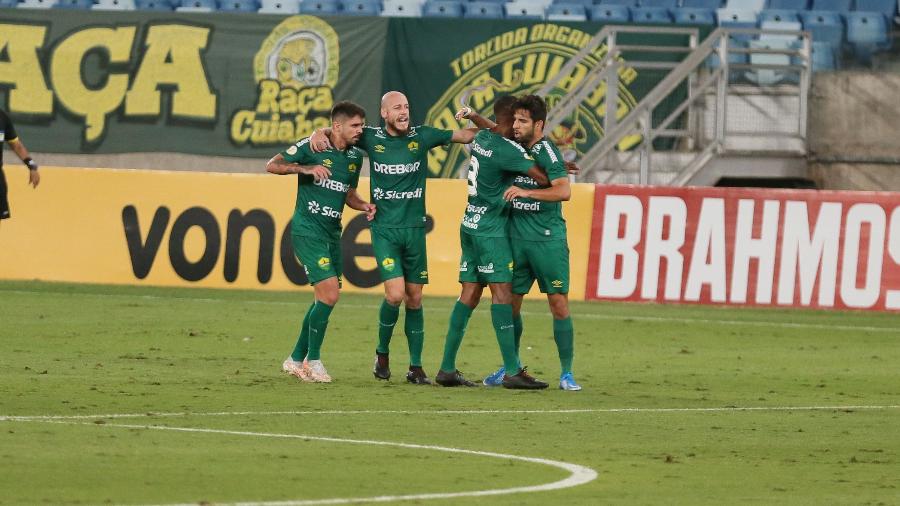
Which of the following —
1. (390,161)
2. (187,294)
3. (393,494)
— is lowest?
(187,294)

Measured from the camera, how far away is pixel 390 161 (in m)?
12.8

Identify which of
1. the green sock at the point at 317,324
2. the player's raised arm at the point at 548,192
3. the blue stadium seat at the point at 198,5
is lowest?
the green sock at the point at 317,324

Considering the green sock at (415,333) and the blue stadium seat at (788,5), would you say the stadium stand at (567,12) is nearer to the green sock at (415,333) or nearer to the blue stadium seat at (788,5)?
the blue stadium seat at (788,5)

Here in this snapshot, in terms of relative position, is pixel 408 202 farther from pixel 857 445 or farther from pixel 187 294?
pixel 187 294

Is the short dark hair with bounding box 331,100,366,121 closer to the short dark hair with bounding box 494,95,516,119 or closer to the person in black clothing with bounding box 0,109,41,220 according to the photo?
the short dark hair with bounding box 494,95,516,119

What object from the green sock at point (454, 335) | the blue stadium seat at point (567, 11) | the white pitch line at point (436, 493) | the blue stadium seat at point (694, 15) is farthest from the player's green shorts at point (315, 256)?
the blue stadium seat at point (694, 15)

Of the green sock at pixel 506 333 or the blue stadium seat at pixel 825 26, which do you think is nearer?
the green sock at pixel 506 333

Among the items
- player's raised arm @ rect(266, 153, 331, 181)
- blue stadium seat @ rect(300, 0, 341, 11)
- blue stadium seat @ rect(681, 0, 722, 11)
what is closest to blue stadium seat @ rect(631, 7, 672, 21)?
blue stadium seat @ rect(681, 0, 722, 11)

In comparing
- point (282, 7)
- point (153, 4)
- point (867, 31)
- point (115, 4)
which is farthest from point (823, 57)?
point (115, 4)

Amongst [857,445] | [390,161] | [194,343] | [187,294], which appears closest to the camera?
[857,445]

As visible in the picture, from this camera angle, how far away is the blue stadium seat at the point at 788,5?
27.8 metres

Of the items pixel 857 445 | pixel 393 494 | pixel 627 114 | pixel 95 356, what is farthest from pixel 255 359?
pixel 627 114

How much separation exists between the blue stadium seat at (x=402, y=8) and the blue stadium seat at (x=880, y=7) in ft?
21.6

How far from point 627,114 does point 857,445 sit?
1536cm
